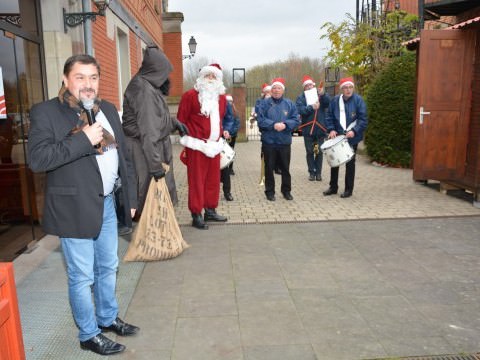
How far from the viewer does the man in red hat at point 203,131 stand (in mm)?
5680

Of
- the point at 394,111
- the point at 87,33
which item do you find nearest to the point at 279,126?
the point at 87,33

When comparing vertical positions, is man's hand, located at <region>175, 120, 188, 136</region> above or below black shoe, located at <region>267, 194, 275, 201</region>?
above

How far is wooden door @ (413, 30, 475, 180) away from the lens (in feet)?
25.0

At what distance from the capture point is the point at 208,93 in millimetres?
5676

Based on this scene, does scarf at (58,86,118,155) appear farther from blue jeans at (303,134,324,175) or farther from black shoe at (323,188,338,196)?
blue jeans at (303,134,324,175)

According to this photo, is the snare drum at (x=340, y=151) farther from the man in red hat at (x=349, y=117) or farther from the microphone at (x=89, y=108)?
the microphone at (x=89, y=108)

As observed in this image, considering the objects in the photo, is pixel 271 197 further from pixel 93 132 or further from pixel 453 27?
pixel 93 132

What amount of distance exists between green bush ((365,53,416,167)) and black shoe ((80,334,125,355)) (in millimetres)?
9020

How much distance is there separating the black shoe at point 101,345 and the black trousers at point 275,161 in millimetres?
4843

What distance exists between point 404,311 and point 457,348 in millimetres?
551

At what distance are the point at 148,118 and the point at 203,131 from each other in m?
1.48

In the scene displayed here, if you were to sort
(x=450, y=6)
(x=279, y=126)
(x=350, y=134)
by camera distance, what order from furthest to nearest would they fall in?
(x=450, y=6) → (x=350, y=134) → (x=279, y=126)

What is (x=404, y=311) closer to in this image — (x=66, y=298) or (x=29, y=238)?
(x=66, y=298)

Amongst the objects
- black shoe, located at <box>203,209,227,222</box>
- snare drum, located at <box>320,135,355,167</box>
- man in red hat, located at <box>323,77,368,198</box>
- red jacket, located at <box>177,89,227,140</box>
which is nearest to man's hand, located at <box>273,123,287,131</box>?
snare drum, located at <box>320,135,355,167</box>
